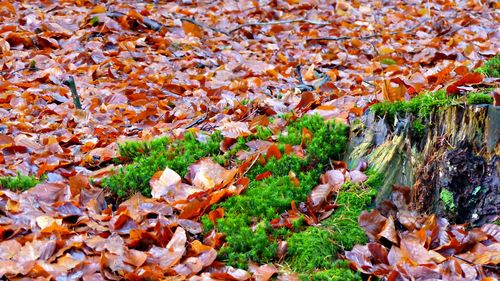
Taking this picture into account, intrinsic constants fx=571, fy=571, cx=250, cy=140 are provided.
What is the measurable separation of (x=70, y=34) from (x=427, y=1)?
571 centimetres

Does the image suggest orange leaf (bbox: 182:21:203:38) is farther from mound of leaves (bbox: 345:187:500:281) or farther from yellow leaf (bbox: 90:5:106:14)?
mound of leaves (bbox: 345:187:500:281)

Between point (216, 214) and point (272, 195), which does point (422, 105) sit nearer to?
point (272, 195)

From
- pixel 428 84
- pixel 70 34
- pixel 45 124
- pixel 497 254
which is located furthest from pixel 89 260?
pixel 70 34

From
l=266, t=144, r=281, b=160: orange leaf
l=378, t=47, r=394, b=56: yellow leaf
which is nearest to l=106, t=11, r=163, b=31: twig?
l=378, t=47, r=394, b=56: yellow leaf

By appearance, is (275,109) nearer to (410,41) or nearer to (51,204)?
(51,204)

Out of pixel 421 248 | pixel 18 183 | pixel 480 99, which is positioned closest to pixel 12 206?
pixel 18 183

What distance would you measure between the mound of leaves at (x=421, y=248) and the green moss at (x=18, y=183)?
1.91 meters

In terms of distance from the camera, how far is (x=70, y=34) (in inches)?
279

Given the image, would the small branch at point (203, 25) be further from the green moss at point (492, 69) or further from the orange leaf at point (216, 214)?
the orange leaf at point (216, 214)

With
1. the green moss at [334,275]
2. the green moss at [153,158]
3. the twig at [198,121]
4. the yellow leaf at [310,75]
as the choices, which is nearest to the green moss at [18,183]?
the green moss at [153,158]

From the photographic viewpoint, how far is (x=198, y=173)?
134 inches

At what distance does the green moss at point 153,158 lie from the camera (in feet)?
11.2

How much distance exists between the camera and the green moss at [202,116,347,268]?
9.48 ft

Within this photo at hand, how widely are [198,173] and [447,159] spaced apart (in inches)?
55.8
